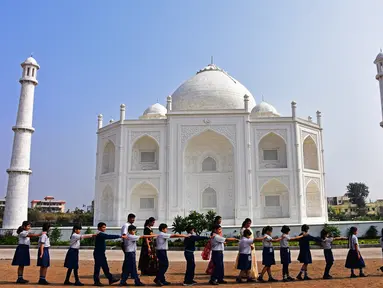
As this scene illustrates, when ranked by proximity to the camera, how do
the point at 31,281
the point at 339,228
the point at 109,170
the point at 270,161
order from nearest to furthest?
1. the point at 31,281
2. the point at 339,228
3. the point at 270,161
4. the point at 109,170

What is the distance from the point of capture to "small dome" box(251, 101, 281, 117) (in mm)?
25922

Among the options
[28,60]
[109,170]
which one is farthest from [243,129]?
[28,60]

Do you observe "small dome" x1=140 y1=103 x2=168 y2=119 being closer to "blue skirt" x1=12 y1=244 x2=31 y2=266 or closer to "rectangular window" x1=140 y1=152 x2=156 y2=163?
"rectangular window" x1=140 y1=152 x2=156 y2=163

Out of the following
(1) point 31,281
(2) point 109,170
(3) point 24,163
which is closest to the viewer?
(1) point 31,281

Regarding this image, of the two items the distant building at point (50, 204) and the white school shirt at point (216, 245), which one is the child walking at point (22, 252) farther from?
the distant building at point (50, 204)

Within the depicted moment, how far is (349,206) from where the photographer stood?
202 feet

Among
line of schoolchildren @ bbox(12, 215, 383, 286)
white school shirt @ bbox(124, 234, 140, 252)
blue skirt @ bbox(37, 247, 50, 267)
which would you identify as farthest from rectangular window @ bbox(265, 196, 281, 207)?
blue skirt @ bbox(37, 247, 50, 267)

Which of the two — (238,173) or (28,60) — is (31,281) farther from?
(28,60)

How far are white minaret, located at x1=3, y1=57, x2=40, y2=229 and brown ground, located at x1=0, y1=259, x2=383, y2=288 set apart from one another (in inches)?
439

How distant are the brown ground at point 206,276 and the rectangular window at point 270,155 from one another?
1390 centimetres

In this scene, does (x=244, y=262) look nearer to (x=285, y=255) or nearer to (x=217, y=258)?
(x=217, y=258)

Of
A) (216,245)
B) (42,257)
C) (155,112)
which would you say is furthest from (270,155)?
(42,257)

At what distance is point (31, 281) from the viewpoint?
7406 millimetres

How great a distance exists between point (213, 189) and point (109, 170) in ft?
23.8
